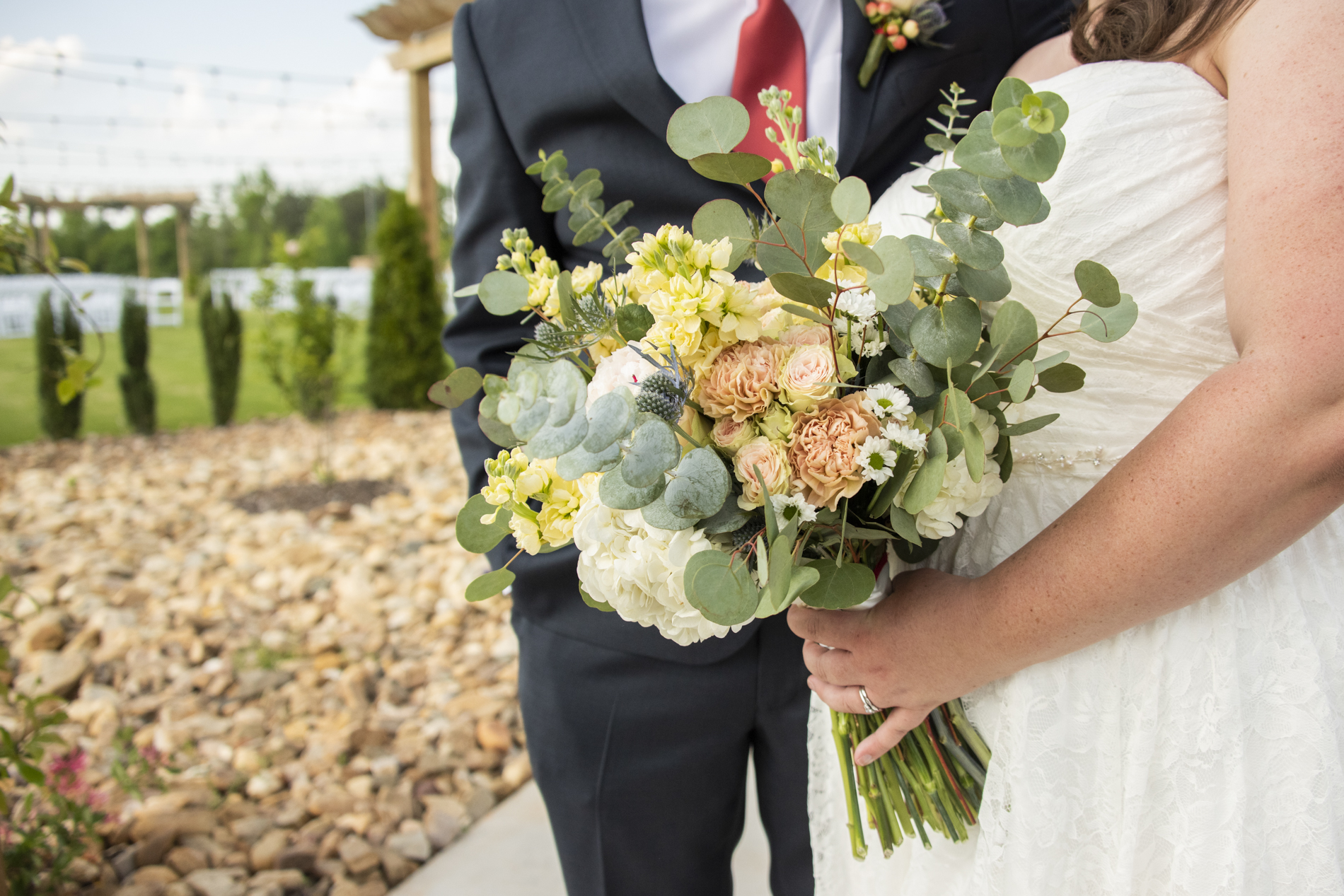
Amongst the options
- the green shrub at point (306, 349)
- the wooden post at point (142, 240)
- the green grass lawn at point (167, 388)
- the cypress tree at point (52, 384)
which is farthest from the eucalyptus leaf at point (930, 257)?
the wooden post at point (142, 240)

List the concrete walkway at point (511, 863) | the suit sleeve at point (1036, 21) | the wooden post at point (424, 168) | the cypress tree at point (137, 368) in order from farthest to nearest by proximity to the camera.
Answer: the cypress tree at point (137, 368) → the wooden post at point (424, 168) → the concrete walkway at point (511, 863) → the suit sleeve at point (1036, 21)

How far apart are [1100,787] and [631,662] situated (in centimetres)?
66

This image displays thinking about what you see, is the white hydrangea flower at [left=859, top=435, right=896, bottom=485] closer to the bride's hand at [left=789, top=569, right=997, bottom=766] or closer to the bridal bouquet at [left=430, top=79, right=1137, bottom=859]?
the bridal bouquet at [left=430, top=79, right=1137, bottom=859]

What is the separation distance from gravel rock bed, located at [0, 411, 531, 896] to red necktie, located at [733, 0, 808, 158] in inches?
90.9

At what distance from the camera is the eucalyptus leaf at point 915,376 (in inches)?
28.9

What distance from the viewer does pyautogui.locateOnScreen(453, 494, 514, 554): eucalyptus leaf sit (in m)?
0.82

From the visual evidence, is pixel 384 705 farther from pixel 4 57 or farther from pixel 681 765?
pixel 4 57

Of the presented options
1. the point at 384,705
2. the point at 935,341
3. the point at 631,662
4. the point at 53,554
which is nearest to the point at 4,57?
the point at 53,554

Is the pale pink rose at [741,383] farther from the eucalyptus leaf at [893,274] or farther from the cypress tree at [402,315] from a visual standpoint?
the cypress tree at [402,315]

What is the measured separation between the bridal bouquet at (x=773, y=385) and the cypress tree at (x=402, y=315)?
23.6ft

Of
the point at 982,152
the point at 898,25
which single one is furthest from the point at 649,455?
the point at 898,25

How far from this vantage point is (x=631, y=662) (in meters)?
1.28

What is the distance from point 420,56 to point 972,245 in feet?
22.0

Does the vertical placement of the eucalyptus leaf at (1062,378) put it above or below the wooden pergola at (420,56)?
below
